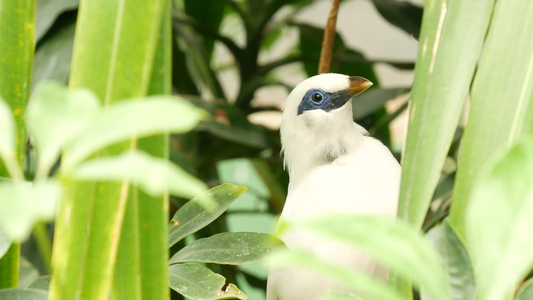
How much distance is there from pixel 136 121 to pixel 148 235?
0.25m

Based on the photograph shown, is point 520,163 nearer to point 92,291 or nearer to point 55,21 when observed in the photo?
point 92,291

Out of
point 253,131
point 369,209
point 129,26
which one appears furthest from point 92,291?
point 253,131

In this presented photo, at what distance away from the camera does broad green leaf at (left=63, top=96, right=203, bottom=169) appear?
21 centimetres

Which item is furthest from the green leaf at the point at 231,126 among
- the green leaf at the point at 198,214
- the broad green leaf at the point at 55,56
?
the green leaf at the point at 198,214

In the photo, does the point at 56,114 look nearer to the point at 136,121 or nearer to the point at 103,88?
the point at 136,121

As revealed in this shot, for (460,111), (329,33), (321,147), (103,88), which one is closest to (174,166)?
(103,88)

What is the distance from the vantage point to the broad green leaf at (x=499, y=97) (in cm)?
44

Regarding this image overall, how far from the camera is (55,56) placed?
125 cm

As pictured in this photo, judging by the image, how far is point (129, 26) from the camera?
0.41 meters

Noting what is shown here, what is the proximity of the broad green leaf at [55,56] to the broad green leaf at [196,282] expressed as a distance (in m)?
0.73

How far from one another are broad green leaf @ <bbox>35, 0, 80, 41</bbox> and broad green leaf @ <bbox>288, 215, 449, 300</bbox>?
115 centimetres

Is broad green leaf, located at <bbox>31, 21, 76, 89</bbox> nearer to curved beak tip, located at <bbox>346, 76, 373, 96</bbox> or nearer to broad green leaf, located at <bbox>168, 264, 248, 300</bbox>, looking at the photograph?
curved beak tip, located at <bbox>346, 76, 373, 96</bbox>

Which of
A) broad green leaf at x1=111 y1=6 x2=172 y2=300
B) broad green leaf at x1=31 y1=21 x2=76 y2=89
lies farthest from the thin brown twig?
broad green leaf at x1=111 y1=6 x2=172 y2=300

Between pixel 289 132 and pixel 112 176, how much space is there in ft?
3.61
